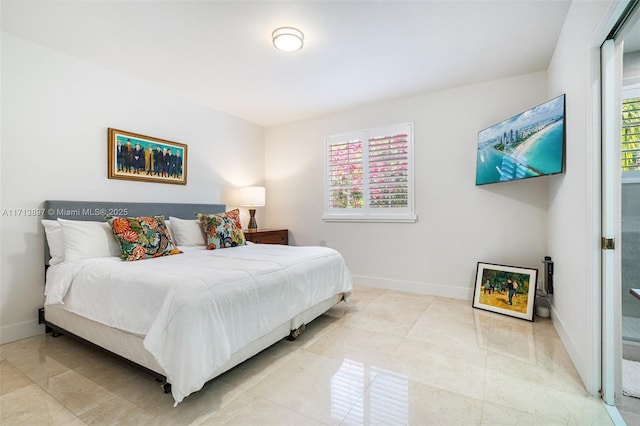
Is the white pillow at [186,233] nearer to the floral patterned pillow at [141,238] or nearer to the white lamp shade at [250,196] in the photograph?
the floral patterned pillow at [141,238]

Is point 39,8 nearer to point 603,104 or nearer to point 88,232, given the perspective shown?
point 88,232

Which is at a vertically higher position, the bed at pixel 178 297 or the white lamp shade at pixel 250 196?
the white lamp shade at pixel 250 196

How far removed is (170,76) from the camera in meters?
3.17

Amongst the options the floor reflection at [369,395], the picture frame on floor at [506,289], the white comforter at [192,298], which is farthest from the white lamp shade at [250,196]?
the picture frame on floor at [506,289]

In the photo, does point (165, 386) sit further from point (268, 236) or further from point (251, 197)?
point (251, 197)

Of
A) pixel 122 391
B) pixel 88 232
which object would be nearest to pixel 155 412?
pixel 122 391

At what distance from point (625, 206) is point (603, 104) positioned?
29.4 inches

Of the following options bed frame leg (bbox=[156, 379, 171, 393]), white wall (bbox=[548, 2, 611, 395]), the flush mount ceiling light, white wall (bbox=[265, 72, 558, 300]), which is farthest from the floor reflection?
the flush mount ceiling light

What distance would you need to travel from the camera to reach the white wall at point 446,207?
3.16 metres

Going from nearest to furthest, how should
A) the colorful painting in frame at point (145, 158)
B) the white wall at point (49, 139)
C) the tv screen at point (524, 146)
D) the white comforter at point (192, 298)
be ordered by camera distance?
1. the white comforter at point (192, 298)
2. the tv screen at point (524, 146)
3. the white wall at point (49, 139)
4. the colorful painting in frame at point (145, 158)

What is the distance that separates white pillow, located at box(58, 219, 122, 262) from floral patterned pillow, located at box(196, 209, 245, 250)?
0.84m

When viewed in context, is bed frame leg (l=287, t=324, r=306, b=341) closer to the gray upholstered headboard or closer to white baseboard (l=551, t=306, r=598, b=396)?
white baseboard (l=551, t=306, r=598, b=396)

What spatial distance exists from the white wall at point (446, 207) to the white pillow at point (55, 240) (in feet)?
9.76

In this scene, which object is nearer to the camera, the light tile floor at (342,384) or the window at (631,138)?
the light tile floor at (342,384)
